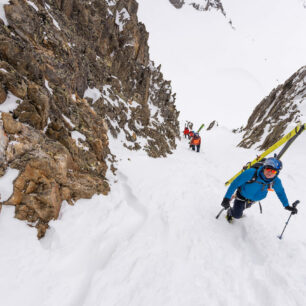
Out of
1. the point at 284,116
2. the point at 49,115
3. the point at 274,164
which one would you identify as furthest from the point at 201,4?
the point at 274,164

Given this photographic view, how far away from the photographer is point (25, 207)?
164 inches

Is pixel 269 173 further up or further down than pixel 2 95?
further up

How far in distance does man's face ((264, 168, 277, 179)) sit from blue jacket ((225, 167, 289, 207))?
0.19m

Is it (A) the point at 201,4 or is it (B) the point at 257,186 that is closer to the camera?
(B) the point at 257,186

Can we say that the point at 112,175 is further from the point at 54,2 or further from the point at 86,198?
the point at 54,2

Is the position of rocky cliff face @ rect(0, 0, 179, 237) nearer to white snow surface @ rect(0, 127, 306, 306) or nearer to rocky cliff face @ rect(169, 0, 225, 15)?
white snow surface @ rect(0, 127, 306, 306)

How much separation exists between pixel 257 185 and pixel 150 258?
366 centimetres

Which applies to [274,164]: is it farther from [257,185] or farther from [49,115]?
[49,115]

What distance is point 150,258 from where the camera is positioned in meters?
4.44

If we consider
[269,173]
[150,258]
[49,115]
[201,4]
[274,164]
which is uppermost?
[201,4]

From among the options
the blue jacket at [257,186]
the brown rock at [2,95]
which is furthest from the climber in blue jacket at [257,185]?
the brown rock at [2,95]

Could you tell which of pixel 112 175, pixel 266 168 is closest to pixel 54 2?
pixel 112 175

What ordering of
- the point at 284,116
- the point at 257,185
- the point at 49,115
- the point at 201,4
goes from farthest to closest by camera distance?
the point at 201,4 < the point at 284,116 < the point at 49,115 < the point at 257,185

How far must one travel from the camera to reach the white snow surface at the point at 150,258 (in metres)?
3.52
